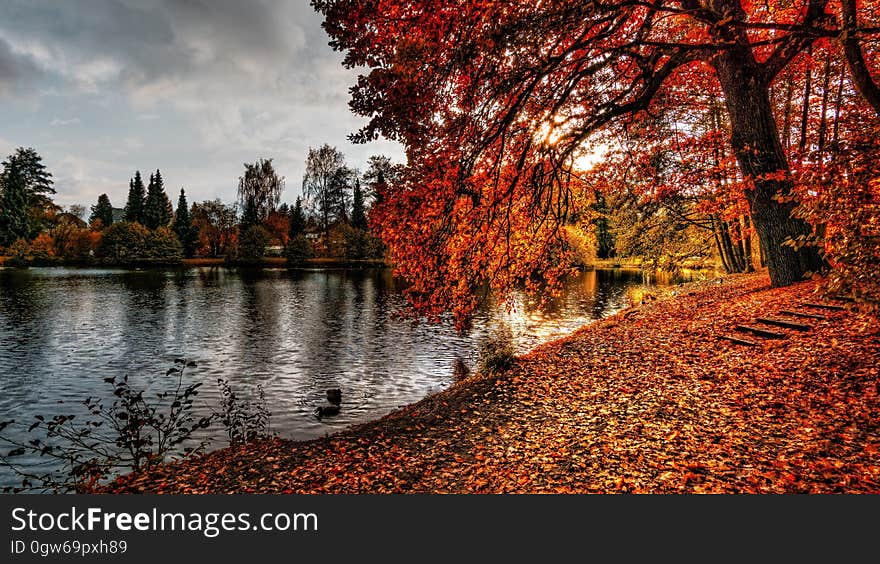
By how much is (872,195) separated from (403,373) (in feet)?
38.2

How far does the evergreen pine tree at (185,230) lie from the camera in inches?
2933

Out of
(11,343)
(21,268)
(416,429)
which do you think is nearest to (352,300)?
(11,343)

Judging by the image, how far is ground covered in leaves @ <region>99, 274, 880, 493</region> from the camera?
15.6 ft

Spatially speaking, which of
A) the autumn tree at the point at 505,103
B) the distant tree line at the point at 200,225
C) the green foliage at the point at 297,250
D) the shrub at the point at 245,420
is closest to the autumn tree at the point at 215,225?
the distant tree line at the point at 200,225

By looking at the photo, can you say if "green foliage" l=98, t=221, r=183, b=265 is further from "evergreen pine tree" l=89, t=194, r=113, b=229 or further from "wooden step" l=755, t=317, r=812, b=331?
"wooden step" l=755, t=317, r=812, b=331

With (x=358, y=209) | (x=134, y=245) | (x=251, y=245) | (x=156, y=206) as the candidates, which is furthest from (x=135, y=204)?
(x=358, y=209)

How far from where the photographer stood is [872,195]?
15.1ft

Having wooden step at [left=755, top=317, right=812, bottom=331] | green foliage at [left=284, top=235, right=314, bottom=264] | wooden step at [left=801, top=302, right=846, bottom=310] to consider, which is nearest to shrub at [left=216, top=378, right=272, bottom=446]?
wooden step at [left=755, top=317, right=812, bottom=331]

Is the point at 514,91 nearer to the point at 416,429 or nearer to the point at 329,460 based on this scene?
the point at 416,429

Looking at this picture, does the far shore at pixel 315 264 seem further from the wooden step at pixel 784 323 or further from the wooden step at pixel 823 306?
the wooden step at pixel 823 306

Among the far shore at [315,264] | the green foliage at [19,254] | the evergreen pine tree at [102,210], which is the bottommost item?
the far shore at [315,264]

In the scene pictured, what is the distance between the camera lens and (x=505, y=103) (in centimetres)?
785

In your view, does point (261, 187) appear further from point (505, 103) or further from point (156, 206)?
point (505, 103)

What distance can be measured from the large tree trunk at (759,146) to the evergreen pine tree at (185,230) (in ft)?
265
